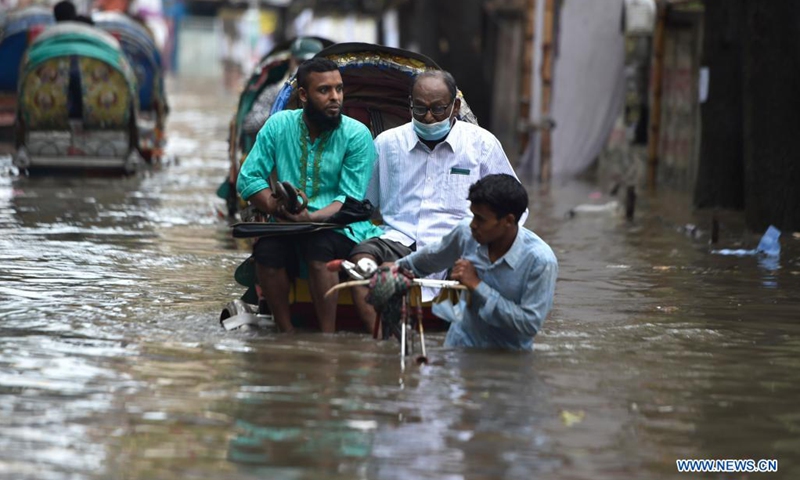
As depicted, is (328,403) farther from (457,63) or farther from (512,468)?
(457,63)

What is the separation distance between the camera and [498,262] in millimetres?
7086

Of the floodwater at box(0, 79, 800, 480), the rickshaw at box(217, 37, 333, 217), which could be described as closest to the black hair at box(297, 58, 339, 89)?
the floodwater at box(0, 79, 800, 480)

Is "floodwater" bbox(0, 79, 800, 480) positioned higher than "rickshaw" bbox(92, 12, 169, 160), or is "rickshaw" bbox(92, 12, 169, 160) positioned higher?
"rickshaw" bbox(92, 12, 169, 160)

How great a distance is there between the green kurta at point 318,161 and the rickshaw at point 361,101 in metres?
0.49

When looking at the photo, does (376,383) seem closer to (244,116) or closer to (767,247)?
(767,247)

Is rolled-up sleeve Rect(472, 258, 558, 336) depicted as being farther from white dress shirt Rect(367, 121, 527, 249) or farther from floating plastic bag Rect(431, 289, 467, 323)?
white dress shirt Rect(367, 121, 527, 249)

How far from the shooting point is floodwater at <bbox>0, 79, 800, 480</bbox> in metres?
5.68

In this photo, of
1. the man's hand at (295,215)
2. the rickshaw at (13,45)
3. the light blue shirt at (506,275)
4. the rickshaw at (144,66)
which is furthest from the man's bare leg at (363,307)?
the rickshaw at (13,45)

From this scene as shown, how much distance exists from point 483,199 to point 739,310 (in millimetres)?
3204

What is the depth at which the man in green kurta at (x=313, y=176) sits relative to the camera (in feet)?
26.5

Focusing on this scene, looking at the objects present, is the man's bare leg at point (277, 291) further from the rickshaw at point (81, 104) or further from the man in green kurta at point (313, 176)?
the rickshaw at point (81, 104)

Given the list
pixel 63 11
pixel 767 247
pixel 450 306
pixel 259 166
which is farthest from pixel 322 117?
pixel 63 11

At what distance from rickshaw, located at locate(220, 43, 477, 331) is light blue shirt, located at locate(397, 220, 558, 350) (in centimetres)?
112

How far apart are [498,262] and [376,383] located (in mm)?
799
